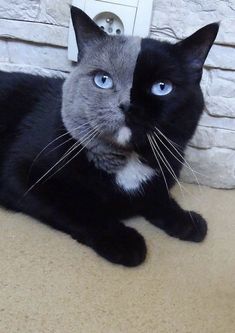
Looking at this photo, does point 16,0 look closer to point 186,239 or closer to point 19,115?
point 19,115

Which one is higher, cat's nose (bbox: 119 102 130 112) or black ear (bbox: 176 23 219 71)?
black ear (bbox: 176 23 219 71)

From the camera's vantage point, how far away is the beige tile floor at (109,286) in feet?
2.14

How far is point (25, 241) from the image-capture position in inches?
32.4

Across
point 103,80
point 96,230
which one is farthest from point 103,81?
point 96,230

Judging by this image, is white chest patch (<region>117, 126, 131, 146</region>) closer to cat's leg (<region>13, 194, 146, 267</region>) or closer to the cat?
the cat

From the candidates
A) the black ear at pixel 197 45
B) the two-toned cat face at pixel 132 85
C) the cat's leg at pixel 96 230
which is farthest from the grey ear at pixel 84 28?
the cat's leg at pixel 96 230

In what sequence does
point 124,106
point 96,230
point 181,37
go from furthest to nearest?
1. point 181,37
2. point 96,230
3. point 124,106

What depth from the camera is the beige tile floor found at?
653mm

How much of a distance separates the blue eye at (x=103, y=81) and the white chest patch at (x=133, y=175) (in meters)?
0.15

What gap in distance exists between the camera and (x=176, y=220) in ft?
2.94

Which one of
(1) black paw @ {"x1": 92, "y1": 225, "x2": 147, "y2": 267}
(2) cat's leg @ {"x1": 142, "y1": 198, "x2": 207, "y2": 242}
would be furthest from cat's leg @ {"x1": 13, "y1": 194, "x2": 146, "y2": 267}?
(2) cat's leg @ {"x1": 142, "y1": 198, "x2": 207, "y2": 242}

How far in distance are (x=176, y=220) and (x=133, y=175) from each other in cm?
15

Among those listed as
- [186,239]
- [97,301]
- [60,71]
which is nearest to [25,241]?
[97,301]

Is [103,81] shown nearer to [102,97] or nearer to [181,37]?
[102,97]
